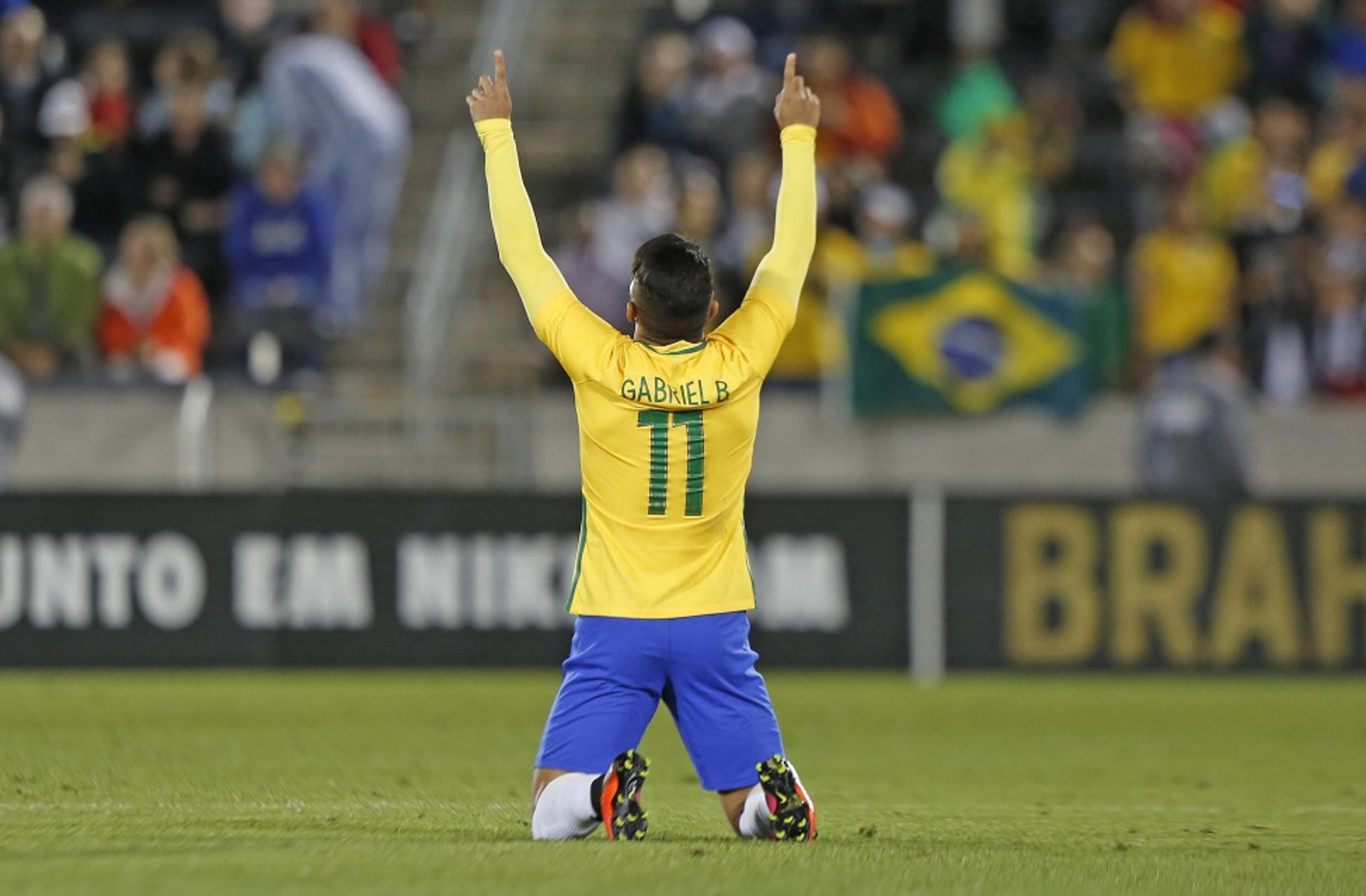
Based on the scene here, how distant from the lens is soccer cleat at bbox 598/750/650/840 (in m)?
6.80

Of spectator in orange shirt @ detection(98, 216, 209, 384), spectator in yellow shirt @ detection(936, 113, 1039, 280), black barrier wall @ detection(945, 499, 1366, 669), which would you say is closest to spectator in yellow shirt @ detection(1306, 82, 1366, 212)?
spectator in yellow shirt @ detection(936, 113, 1039, 280)

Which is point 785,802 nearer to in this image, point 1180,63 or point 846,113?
point 846,113

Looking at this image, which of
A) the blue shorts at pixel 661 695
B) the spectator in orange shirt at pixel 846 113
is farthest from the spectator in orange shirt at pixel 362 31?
the blue shorts at pixel 661 695

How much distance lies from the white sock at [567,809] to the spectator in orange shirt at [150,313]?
32.8 ft

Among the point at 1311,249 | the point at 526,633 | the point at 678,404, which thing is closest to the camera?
the point at 678,404

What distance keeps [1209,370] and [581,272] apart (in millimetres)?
4046

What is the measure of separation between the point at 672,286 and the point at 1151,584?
9303mm

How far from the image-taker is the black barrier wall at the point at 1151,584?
15.6 m

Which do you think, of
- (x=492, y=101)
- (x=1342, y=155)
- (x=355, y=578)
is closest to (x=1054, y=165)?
(x=1342, y=155)

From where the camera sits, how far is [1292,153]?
18.6 metres

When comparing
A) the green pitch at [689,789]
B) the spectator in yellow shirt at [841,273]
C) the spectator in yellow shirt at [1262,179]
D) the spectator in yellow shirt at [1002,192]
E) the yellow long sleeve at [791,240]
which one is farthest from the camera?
the spectator in yellow shirt at [1262,179]

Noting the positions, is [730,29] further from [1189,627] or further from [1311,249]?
[1189,627]

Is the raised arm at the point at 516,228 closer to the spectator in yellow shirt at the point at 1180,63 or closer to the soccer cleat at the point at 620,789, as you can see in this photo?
the soccer cleat at the point at 620,789

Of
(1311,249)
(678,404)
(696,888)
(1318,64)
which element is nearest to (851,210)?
(1311,249)
